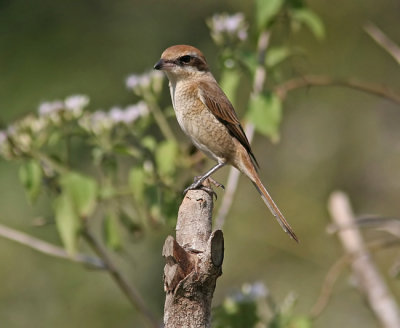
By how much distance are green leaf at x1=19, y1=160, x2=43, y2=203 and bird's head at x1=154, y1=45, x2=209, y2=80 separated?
0.74 meters

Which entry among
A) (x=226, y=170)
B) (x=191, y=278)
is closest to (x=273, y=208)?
(x=191, y=278)

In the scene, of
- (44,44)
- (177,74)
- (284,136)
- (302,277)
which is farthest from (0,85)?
(177,74)

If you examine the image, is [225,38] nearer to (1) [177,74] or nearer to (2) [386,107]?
(1) [177,74]

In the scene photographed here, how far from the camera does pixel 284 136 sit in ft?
23.1

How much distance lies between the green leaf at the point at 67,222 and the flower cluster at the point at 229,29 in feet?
3.60

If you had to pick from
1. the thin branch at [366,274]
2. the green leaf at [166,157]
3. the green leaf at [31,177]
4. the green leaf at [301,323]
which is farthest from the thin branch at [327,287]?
the green leaf at [31,177]

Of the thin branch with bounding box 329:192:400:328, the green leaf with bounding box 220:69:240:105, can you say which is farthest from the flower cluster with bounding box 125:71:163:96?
the thin branch with bounding box 329:192:400:328

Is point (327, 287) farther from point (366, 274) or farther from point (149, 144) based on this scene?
point (149, 144)

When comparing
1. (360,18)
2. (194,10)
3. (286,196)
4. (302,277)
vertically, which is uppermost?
(194,10)

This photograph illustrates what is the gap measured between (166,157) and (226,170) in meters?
2.48

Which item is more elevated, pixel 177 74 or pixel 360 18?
pixel 360 18

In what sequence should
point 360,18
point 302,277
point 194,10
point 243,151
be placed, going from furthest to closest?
point 194,10, point 360,18, point 302,277, point 243,151

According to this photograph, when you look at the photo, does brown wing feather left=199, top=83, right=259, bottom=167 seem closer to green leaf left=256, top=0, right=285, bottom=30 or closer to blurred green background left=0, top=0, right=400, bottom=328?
green leaf left=256, top=0, right=285, bottom=30

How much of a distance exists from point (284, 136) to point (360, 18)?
1.26 meters
